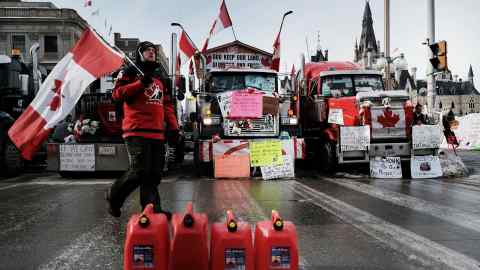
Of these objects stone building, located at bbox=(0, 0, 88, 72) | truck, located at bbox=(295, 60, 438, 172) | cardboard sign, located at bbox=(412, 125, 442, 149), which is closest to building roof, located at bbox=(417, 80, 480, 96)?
stone building, located at bbox=(0, 0, 88, 72)

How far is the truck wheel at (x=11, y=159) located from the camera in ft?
38.2

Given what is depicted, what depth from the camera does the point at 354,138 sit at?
1144 cm

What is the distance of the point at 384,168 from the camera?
37.2ft

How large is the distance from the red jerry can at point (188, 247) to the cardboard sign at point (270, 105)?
8620 millimetres

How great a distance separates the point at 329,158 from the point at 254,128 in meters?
2.15

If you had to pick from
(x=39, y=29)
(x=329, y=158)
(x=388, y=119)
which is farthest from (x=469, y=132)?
(x=39, y=29)

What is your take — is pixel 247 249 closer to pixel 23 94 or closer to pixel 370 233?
pixel 370 233

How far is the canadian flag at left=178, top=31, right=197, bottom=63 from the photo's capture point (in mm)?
17000

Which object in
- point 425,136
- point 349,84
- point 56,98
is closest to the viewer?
point 56,98

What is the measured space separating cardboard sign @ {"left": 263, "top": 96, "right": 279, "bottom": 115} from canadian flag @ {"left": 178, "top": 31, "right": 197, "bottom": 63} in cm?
618

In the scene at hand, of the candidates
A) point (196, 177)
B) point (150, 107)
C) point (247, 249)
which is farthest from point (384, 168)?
point (247, 249)

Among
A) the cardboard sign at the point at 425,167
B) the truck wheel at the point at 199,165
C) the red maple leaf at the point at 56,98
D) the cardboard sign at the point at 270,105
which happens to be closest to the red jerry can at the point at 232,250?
the red maple leaf at the point at 56,98

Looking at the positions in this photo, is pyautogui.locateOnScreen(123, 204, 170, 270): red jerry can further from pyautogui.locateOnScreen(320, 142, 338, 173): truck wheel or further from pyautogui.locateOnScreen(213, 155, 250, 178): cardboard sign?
pyautogui.locateOnScreen(320, 142, 338, 173): truck wheel

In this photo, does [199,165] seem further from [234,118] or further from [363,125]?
[363,125]
